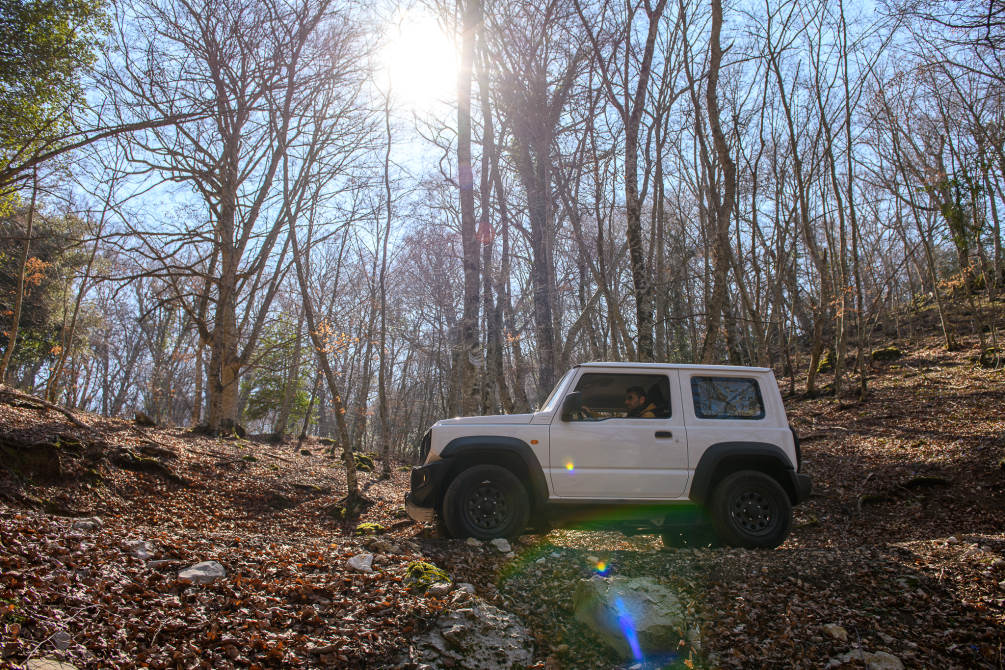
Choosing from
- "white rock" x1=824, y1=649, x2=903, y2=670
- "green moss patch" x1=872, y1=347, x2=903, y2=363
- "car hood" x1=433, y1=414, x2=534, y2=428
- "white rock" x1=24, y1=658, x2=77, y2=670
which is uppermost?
"green moss patch" x1=872, y1=347, x2=903, y2=363

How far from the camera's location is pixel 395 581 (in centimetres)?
426

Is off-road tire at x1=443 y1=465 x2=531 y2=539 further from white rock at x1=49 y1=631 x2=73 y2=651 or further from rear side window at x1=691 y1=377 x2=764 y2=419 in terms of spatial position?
white rock at x1=49 y1=631 x2=73 y2=651

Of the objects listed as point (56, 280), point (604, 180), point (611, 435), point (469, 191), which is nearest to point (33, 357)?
point (56, 280)

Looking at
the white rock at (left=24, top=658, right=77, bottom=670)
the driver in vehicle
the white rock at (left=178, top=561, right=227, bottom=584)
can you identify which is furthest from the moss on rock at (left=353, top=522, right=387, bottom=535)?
the white rock at (left=24, top=658, right=77, bottom=670)

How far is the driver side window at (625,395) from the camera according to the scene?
5.85m

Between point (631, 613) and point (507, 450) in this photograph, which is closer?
point (631, 613)

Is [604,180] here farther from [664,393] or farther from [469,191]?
[664,393]

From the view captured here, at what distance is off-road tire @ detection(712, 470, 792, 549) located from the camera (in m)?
5.52

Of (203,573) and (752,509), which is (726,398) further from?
(203,573)

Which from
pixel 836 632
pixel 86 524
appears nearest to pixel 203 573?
pixel 86 524

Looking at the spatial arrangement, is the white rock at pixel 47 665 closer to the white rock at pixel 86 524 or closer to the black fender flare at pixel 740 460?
the white rock at pixel 86 524

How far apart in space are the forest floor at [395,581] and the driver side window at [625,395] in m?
1.43

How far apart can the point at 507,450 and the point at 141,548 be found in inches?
127

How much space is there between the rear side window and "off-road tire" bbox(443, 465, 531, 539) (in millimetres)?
2196
